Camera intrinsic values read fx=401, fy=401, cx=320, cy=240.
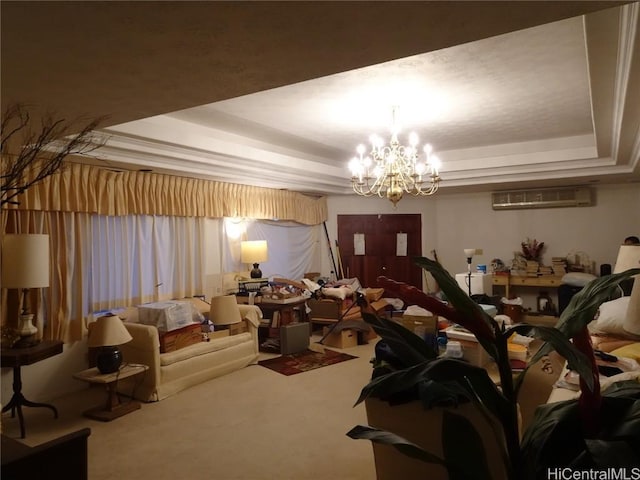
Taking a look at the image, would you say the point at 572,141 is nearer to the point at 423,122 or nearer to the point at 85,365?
the point at 423,122

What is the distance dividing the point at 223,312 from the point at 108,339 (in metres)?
1.13

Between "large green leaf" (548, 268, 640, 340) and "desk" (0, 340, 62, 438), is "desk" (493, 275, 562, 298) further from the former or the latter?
"desk" (0, 340, 62, 438)

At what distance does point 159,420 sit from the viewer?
3164 mm

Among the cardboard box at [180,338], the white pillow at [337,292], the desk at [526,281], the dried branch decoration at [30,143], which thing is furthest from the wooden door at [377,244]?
the dried branch decoration at [30,143]

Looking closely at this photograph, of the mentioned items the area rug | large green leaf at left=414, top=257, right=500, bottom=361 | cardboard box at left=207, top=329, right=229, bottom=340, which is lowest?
the area rug

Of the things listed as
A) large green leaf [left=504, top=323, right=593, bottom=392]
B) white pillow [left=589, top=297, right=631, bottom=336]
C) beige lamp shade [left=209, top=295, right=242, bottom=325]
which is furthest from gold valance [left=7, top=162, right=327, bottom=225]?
white pillow [left=589, top=297, right=631, bottom=336]

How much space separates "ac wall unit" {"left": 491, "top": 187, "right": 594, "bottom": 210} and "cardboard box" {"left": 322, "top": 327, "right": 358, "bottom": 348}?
359 cm

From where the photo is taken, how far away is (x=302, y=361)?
182 inches

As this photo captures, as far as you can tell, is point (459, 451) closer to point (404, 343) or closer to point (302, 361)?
point (404, 343)

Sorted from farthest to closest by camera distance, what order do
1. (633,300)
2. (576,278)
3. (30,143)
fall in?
(576,278) → (30,143) → (633,300)

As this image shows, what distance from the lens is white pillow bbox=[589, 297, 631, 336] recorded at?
287 cm

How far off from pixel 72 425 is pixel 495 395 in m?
3.31

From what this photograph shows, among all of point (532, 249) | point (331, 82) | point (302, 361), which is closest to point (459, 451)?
point (331, 82)

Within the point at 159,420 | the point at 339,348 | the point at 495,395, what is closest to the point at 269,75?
the point at 495,395
